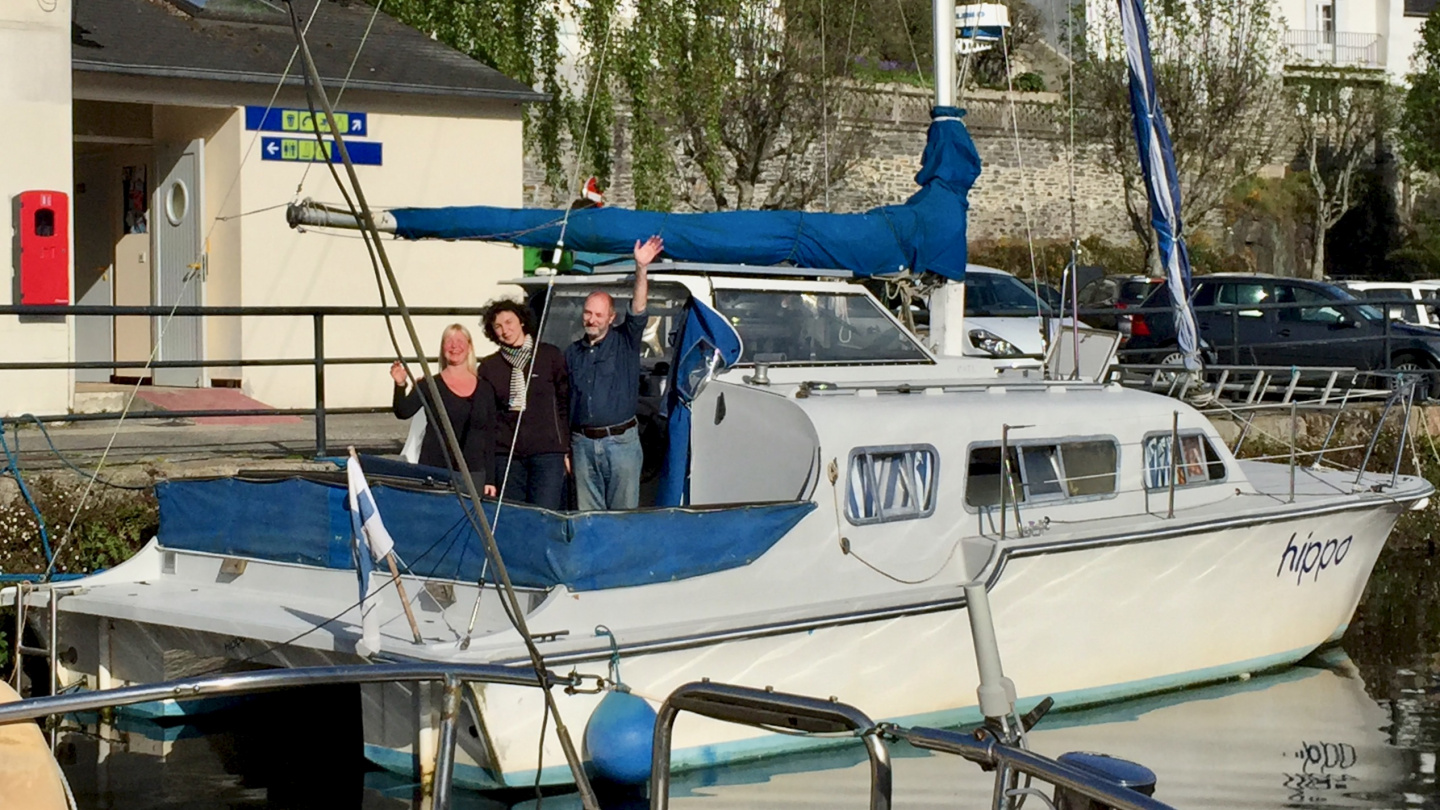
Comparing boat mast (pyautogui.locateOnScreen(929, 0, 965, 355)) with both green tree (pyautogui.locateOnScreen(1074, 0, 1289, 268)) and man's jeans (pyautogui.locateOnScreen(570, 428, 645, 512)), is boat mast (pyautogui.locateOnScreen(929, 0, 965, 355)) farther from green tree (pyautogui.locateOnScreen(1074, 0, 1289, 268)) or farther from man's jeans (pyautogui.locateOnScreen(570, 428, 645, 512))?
green tree (pyautogui.locateOnScreen(1074, 0, 1289, 268))

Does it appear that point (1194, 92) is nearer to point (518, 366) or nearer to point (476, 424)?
point (518, 366)

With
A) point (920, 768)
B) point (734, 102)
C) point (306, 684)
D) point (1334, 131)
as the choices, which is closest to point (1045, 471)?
point (920, 768)

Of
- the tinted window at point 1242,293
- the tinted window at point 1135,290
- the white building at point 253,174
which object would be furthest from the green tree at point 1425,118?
the white building at point 253,174

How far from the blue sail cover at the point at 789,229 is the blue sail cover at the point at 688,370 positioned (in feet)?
1.34

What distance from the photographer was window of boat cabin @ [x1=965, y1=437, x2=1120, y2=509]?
9.09 metres

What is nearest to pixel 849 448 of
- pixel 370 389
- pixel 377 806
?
pixel 377 806

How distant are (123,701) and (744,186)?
26.6 metres

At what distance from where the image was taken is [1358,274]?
1731 inches

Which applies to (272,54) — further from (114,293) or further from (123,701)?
(123,701)

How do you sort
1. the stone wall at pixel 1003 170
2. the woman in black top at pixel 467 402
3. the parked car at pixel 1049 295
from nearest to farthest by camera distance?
the woman in black top at pixel 467 402 < the parked car at pixel 1049 295 < the stone wall at pixel 1003 170

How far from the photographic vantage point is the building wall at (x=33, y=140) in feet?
45.3

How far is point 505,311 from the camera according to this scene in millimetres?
8828

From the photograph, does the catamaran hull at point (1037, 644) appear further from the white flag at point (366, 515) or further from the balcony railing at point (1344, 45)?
the balcony railing at point (1344, 45)

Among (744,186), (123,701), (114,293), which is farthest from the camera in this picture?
(744,186)
